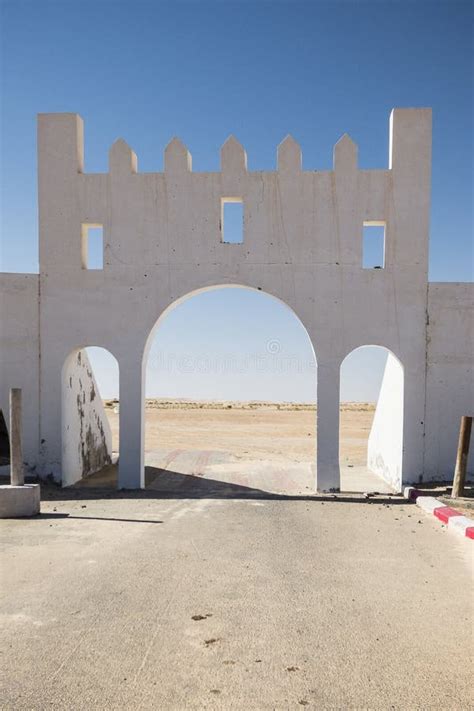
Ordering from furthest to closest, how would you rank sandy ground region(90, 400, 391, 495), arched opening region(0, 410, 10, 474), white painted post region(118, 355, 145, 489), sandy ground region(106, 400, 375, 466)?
sandy ground region(106, 400, 375, 466) → sandy ground region(90, 400, 391, 495) → arched opening region(0, 410, 10, 474) → white painted post region(118, 355, 145, 489)

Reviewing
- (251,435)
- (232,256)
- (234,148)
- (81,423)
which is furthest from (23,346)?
(251,435)

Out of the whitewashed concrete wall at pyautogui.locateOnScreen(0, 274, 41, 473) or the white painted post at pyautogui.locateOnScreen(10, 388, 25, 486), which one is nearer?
the white painted post at pyautogui.locateOnScreen(10, 388, 25, 486)

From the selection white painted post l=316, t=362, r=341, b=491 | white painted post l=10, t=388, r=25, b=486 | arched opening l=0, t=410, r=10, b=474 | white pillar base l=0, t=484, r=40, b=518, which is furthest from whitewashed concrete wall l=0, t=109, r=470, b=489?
white pillar base l=0, t=484, r=40, b=518

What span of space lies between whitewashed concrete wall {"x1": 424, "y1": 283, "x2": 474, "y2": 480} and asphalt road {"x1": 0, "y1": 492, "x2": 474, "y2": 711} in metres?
3.68

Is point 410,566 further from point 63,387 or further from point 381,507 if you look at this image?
point 63,387

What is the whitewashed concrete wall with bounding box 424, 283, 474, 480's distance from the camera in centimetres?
1194

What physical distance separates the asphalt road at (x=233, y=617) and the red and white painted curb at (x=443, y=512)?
1.63ft

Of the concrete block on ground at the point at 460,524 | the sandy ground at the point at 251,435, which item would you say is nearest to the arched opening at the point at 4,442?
the sandy ground at the point at 251,435

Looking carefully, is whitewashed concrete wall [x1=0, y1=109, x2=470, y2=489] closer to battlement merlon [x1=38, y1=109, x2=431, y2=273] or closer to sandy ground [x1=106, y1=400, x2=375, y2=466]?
battlement merlon [x1=38, y1=109, x2=431, y2=273]

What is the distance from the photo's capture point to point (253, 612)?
16.5 feet

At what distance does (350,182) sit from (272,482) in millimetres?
6515

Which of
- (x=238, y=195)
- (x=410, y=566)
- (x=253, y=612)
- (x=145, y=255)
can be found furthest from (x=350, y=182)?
(x=253, y=612)

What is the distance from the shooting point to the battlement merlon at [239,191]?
39.4ft

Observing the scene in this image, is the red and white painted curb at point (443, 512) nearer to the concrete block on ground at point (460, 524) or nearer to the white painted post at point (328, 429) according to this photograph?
the concrete block on ground at point (460, 524)
